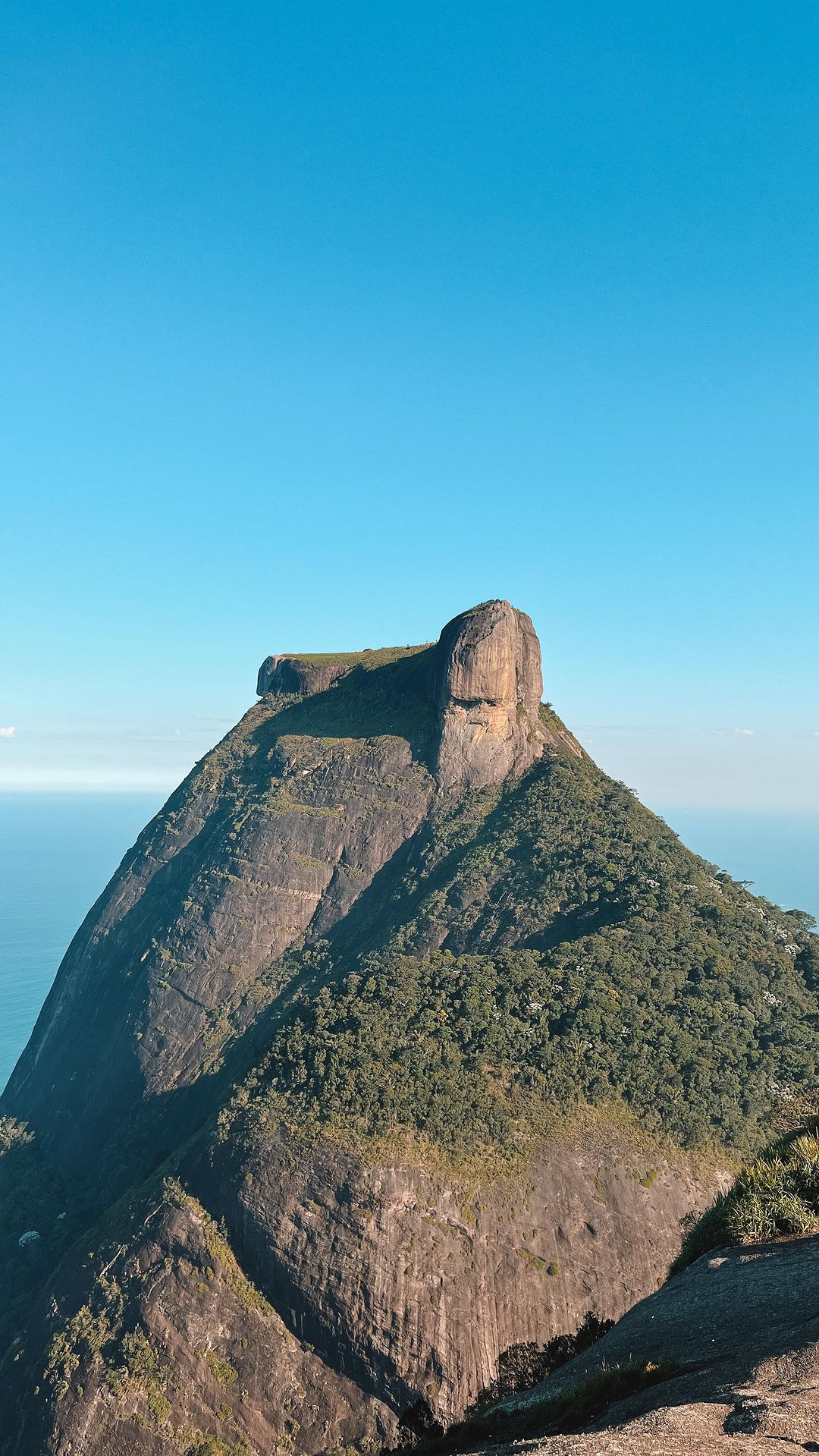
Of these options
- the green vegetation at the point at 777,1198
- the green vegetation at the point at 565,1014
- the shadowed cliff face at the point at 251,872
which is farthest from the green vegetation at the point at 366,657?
the green vegetation at the point at 777,1198

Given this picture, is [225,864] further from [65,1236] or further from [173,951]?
[65,1236]

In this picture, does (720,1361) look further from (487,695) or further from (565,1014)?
(487,695)

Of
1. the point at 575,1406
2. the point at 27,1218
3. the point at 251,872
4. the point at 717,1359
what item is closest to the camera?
the point at 717,1359

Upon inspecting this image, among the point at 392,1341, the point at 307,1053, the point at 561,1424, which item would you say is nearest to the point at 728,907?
the point at 307,1053

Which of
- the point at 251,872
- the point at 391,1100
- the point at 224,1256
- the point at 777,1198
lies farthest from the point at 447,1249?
the point at 251,872

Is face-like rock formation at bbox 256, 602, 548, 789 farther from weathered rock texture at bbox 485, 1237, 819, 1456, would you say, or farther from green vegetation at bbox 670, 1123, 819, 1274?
weathered rock texture at bbox 485, 1237, 819, 1456

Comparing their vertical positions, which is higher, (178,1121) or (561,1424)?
(561,1424)
